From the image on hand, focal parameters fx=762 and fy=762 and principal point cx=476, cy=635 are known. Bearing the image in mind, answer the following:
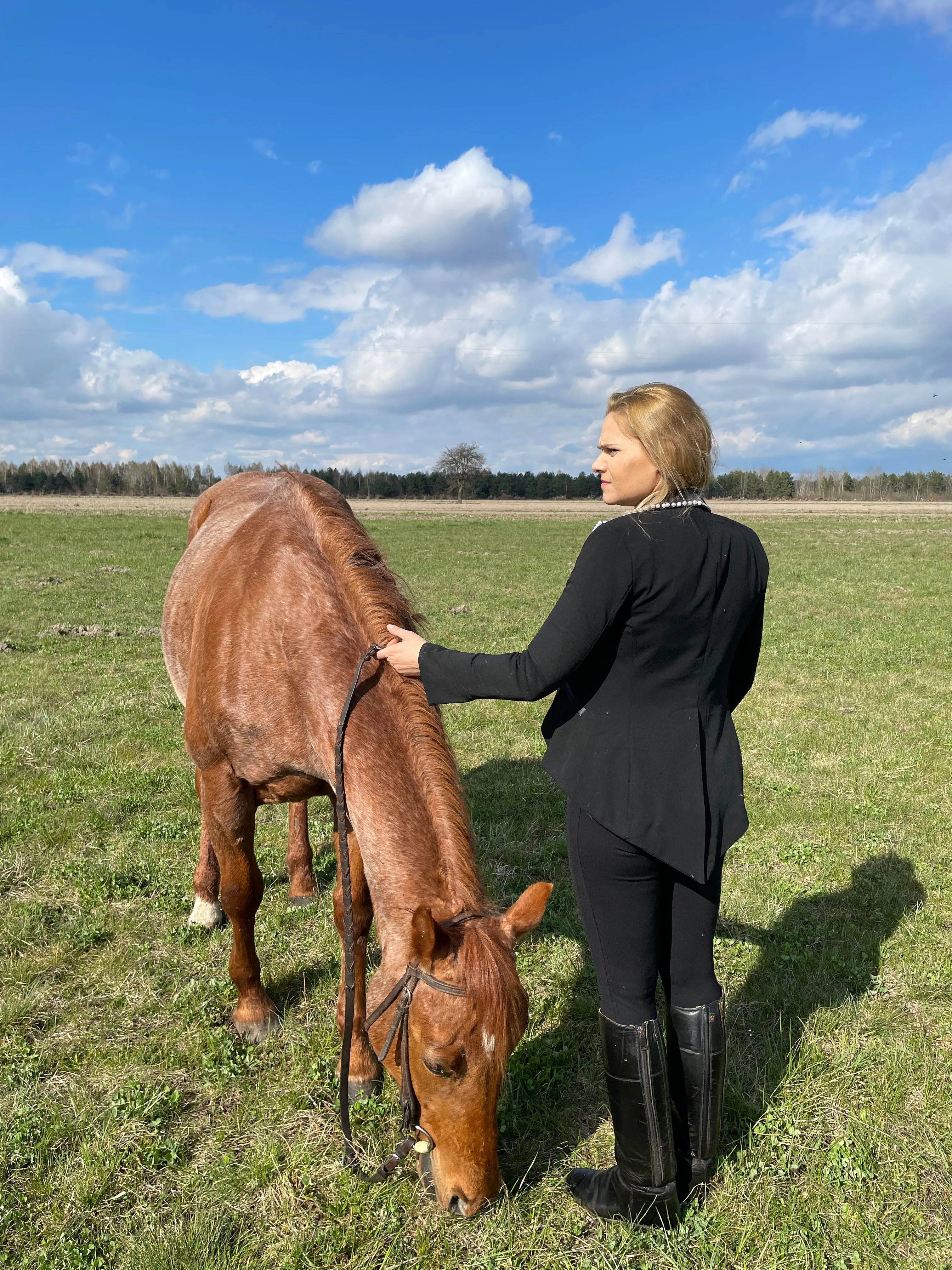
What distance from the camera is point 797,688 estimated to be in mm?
10078

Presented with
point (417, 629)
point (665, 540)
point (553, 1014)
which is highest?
point (665, 540)

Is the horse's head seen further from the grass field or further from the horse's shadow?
the horse's shadow

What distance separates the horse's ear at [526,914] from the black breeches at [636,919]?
0.17 metres

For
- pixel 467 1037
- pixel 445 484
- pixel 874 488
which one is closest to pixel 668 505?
pixel 467 1037

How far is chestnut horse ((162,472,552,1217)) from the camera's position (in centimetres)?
227

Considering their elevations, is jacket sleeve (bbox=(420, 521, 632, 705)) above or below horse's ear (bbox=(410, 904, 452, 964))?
above

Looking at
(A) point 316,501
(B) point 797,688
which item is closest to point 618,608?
(A) point 316,501

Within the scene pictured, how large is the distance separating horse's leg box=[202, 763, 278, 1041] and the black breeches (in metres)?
1.79

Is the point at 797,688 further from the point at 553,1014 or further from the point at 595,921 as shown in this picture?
the point at 595,921

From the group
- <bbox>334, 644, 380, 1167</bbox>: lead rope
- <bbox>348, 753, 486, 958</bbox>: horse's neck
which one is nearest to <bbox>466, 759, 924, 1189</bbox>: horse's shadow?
<bbox>334, 644, 380, 1167</bbox>: lead rope

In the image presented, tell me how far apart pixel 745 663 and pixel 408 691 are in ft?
4.09

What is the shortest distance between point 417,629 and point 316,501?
1.02 m

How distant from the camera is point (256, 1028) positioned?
3729 millimetres

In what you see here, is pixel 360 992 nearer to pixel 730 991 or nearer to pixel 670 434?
pixel 730 991
